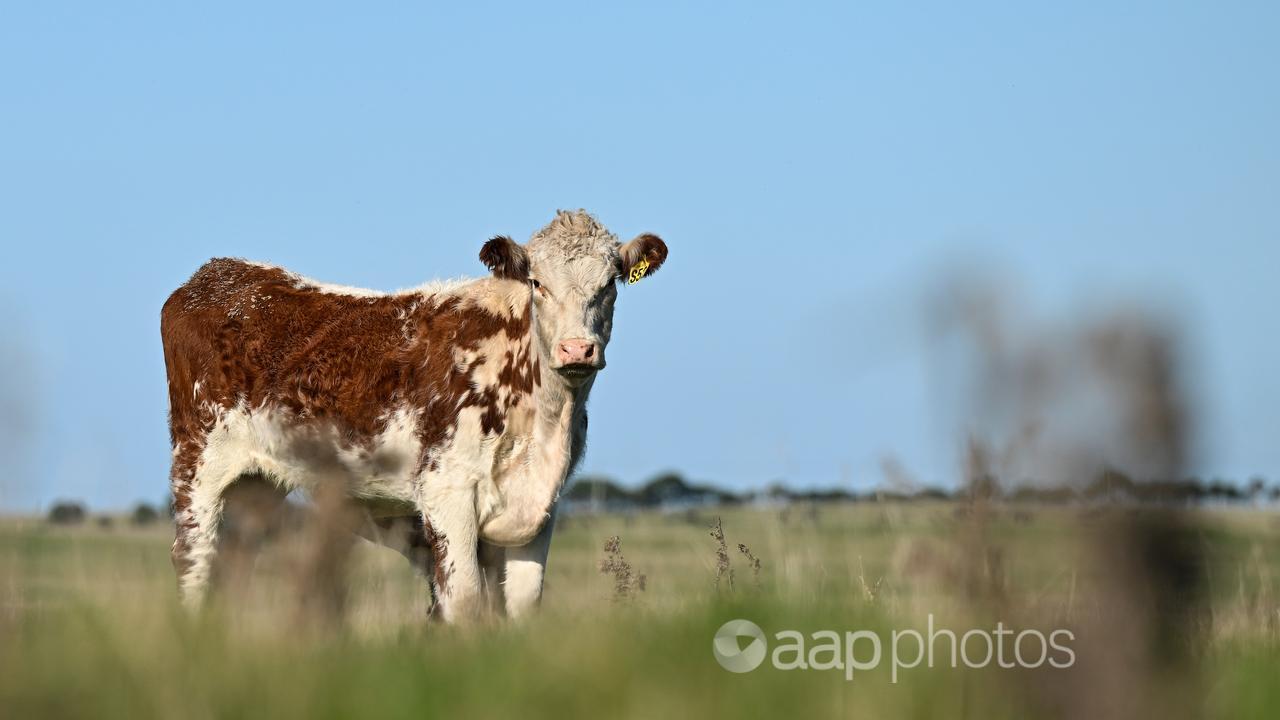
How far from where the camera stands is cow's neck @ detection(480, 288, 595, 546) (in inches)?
394

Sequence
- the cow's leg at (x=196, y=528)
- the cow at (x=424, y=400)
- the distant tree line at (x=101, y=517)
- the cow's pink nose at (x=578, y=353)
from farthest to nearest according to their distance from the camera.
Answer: the distant tree line at (x=101, y=517)
the cow's leg at (x=196, y=528)
the cow at (x=424, y=400)
the cow's pink nose at (x=578, y=353)

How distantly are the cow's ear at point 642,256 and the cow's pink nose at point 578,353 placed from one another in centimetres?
137

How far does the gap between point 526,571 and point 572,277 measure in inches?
79.2

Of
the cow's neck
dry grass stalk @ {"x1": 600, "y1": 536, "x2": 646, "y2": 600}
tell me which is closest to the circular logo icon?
dry grass stalk @ {"x1": 600, "y1": 536, "x2": 646, "y2": 600}

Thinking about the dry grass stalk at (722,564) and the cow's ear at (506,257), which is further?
the cow's ear at (506,257)

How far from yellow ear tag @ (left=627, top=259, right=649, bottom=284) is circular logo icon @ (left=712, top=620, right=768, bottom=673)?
4.76 metres

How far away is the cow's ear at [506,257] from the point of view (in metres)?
10.3

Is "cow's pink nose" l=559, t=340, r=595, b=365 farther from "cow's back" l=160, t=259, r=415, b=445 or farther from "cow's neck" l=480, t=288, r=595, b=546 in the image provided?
"cow's back" l=160, t=259, r=415, b=445

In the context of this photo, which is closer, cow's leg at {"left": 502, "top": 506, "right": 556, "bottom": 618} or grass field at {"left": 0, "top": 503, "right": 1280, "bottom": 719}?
grass field at {"left": 0, "top": 503, "right": 1280, "bottom": 719}

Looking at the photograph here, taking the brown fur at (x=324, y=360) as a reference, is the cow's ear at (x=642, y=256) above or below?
above

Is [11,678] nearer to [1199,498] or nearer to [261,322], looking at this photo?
[1199,498]

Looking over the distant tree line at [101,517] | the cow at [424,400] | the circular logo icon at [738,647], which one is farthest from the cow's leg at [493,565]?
the distant tree line at [101,517]

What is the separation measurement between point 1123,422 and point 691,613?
2.86 metres

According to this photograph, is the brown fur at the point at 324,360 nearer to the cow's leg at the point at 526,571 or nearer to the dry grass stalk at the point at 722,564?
the cow's leg at the point at 526,571
